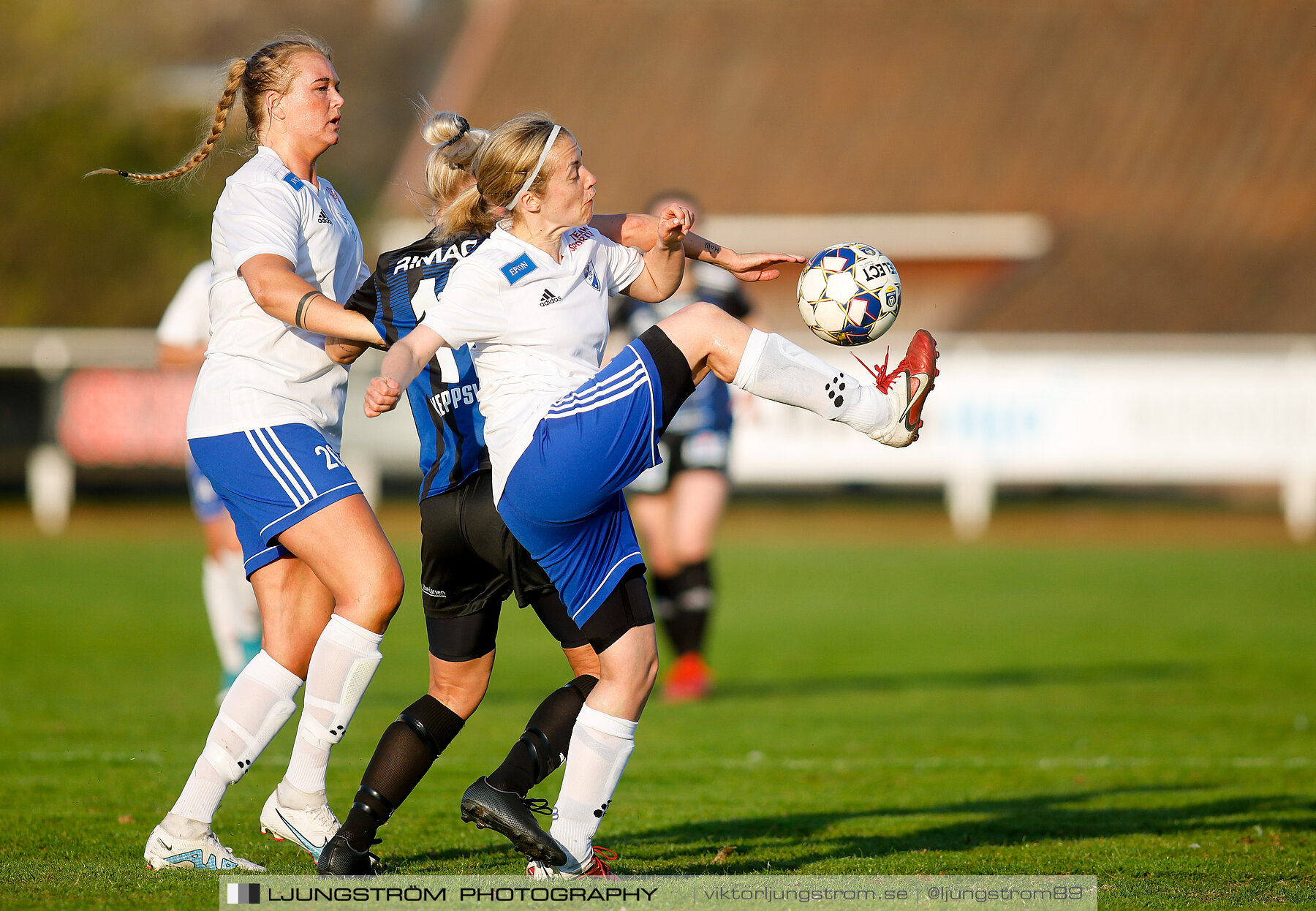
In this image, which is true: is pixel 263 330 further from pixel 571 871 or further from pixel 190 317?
pixel 190 317

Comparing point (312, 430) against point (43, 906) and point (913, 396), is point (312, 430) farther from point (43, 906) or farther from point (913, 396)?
point (913, 396)

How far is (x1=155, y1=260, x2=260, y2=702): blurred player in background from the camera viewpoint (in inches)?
294

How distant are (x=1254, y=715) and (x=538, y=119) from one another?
219 inches

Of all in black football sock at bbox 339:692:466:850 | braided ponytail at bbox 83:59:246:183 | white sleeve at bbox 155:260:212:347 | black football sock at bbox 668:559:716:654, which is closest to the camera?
black football sock at bbox 339:692:466:850

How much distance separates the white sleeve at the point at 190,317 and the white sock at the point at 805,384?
13.6ft

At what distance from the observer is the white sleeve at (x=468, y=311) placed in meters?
3.94

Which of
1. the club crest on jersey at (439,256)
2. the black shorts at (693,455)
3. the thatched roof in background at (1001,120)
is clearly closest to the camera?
the club crest on jersey at (439,256)

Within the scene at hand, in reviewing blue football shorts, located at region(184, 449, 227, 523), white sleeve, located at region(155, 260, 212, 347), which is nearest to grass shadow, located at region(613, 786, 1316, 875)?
blue football shorts, located at region(184, 449, 227, 523)

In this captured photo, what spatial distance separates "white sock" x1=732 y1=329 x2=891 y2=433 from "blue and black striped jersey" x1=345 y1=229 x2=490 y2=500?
83 cm

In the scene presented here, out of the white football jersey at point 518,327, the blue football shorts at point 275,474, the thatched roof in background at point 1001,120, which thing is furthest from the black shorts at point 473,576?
the thatched roof in background at point 1001,120

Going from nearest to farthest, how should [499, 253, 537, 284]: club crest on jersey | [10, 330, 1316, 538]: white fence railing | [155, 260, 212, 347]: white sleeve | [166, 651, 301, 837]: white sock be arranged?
[499, 253, 537, 284]: club crest on jersey
[166, 651, 301, 837]: white sock
[155, 260, 212, 347]: white sleeve
[10, 330, 1316, 538]: white fence railing

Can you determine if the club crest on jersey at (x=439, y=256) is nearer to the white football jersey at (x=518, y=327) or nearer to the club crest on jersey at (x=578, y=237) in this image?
the white football jersey at (x=518, y=327)

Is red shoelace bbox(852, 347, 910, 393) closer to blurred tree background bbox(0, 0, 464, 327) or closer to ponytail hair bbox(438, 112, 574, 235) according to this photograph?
ponytail hair bbox(438, 112, 574, 235)

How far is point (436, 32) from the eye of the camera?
1893 inches
